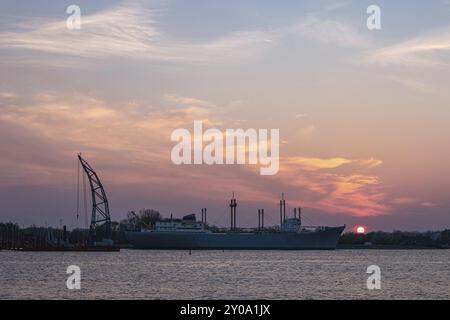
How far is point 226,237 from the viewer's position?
605 ft

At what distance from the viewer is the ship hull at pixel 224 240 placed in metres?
184

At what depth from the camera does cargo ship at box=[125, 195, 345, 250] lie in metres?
184

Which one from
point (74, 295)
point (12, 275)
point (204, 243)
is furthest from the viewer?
point (204, 243)

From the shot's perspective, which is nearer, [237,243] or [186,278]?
[186,278]

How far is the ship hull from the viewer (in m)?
184

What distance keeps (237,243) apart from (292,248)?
46.4ft

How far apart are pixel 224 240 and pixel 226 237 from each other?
0.95 meters

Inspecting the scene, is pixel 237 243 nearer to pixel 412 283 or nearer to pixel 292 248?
pixel 292 248

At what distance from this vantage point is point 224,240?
183875 mm

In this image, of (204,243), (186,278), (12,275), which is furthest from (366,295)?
(204,243)

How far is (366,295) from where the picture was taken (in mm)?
44969

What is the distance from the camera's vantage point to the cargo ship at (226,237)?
7229 inches
